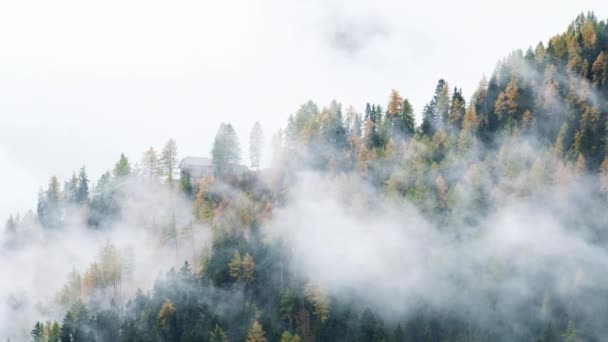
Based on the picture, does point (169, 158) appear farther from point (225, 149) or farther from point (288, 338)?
point (288, 338)

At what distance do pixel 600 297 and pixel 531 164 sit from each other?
1371 inches

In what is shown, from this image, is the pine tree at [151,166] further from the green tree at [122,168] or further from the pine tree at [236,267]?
the pine tree at [236,267]

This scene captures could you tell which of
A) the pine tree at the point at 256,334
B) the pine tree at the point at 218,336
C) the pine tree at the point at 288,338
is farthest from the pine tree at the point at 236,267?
the pine tree at the point at 288,338

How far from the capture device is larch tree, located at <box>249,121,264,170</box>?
190375mm

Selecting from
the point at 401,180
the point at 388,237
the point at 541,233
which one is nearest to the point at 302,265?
the point at 388,237

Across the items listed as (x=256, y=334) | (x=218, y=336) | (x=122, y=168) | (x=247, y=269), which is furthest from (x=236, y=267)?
(x=122, y=168)

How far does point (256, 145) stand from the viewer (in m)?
191

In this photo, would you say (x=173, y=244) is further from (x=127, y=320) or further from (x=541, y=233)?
(x=541, y=233)

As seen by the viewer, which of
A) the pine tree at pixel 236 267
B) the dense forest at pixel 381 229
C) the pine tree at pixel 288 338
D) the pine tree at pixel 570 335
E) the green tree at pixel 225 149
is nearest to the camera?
the pine tree at pixel 570 335

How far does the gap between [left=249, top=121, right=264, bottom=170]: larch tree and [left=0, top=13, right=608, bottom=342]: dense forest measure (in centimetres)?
37

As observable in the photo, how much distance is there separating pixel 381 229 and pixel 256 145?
45890mm

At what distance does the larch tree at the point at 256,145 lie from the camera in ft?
625

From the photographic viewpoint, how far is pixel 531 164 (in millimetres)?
156500

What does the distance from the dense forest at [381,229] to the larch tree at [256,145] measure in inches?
14.8
